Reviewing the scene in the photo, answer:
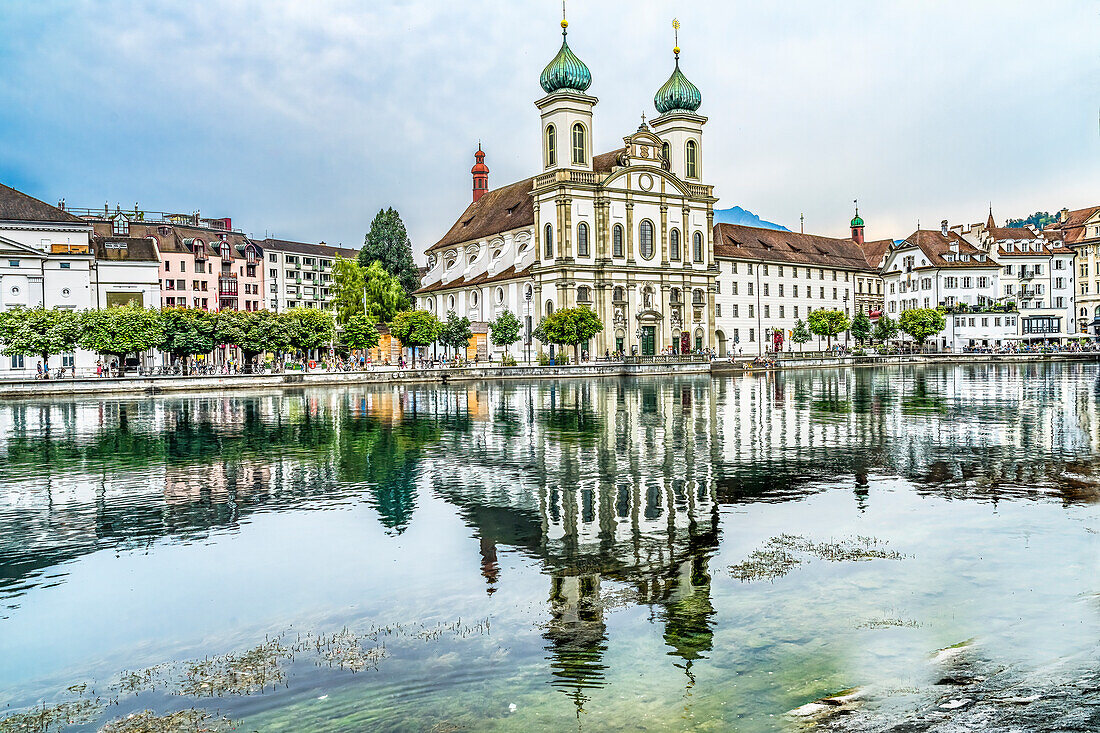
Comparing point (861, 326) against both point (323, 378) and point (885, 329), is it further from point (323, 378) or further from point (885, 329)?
point (323, 378)

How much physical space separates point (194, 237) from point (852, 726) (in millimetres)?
106598

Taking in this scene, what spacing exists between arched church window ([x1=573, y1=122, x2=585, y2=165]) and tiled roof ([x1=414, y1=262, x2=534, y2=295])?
10.6 meters

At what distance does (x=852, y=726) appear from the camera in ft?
25.5

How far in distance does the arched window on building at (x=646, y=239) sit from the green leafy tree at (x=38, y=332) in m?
48.8

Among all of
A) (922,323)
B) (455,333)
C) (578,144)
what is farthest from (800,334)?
(455,333)

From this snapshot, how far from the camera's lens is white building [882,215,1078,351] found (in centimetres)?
11362

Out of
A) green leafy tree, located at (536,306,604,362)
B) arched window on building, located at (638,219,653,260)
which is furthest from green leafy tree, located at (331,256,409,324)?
arched window on building, located at (638,219,653,260)

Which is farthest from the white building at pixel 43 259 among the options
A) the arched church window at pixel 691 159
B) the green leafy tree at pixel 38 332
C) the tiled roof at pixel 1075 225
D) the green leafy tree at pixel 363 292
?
the tiled roof at pixel 1075 225

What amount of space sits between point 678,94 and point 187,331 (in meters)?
55.6

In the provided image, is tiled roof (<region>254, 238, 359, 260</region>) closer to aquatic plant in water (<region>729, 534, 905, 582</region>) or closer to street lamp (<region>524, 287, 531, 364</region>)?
street lamp (<region>524, 287, 531, 364</region>)

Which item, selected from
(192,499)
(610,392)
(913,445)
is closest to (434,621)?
(192,499)

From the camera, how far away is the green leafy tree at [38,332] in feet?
195

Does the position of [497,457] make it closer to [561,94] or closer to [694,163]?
[561,94]

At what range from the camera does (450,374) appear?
6825 cm
